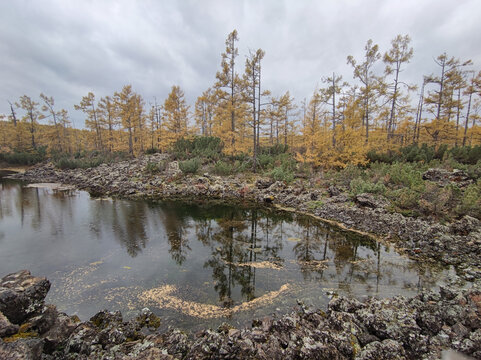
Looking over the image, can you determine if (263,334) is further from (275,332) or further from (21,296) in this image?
(21,296)

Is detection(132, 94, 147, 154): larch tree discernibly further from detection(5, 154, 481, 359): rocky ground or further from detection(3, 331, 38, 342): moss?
detection(3, 331, 38, 342): moss

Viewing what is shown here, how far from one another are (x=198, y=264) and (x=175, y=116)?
76.5 feet

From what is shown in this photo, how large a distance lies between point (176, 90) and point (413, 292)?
28.7 m

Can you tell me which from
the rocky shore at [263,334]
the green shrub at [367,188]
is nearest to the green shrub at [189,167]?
the green shrub at [367,188]

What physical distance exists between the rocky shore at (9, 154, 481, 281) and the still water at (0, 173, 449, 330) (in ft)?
3.70

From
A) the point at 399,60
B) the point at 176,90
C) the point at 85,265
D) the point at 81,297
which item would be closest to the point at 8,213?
the point at 85,265

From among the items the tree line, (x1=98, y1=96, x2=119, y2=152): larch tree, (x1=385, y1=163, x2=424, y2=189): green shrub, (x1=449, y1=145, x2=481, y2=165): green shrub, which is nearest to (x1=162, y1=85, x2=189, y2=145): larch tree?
the tree line

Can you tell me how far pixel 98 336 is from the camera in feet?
12.3

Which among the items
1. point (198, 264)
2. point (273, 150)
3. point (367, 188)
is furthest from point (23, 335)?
point (273, 150)

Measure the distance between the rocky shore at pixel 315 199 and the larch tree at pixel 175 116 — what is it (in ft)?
13.6

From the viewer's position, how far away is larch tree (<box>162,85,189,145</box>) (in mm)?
26547

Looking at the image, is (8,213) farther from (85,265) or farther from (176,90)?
(176,90)

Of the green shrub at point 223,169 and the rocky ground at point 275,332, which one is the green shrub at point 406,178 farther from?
the green shrub at point 223,169

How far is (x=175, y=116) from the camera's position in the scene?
26.5 meters
